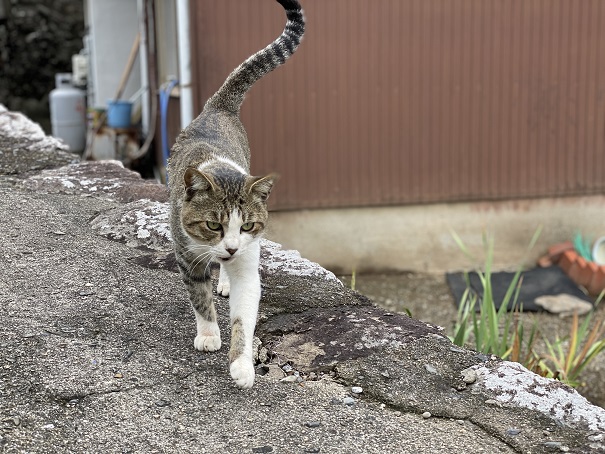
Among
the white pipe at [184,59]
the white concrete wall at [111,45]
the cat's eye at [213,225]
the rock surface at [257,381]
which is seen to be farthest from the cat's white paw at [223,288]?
the white concrete wall at [111,45]

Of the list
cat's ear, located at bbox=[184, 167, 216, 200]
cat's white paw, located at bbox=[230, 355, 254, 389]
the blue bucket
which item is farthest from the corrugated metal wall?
cat's white paw, located at bbox=[230, 355, 254, 389]

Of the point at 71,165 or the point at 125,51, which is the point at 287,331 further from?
the point at 125,51

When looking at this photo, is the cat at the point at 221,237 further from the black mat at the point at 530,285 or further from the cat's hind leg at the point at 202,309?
the black mat at the point at 530,285

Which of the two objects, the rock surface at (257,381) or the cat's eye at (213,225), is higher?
the cat's eye at (213,225)

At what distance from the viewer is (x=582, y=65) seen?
775 cm

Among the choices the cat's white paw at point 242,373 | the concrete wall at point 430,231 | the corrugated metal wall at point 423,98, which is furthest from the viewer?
the concrete wall at point 430,231

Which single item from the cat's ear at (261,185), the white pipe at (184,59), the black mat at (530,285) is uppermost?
the white pipe at (184,59)

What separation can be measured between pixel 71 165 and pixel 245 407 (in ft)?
10.7

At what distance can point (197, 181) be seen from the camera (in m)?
2.70

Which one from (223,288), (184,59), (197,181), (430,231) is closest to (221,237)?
(197,181)

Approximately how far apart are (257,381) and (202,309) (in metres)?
0.39

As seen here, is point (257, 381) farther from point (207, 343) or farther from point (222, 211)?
point (222, 211)

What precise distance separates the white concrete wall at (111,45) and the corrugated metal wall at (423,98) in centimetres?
391

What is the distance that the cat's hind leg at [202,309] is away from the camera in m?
2.92
